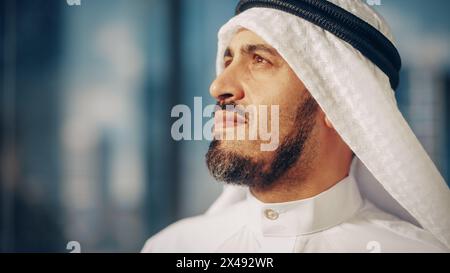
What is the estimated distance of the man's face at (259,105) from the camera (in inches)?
67.2

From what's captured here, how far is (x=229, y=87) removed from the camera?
1730 millimetres

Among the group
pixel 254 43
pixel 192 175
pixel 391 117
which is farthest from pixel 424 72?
pixel 192 175

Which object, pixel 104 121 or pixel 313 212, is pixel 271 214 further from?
pixel 104 121

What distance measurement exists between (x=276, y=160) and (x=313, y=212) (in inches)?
8.3

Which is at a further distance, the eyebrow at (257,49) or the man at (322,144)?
the eyebrow at (257,49)

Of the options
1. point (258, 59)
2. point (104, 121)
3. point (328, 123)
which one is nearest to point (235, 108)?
point (258, 59)

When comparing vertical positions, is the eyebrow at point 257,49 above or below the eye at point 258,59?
above

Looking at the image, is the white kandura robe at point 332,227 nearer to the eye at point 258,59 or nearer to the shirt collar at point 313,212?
the shirt collar at point 313,212

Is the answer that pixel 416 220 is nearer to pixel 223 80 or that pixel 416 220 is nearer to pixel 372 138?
pixel 372 138

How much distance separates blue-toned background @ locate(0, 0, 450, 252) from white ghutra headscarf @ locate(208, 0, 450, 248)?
1.07 ft

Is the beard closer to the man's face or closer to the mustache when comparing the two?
the man's face

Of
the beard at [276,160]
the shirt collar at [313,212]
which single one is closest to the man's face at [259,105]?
the beard at [276,160]

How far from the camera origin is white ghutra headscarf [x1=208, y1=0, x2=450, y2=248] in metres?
1.57

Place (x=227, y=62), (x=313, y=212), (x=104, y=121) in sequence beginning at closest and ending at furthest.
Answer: (x=313, y=212)
(x=227, y=62)
(x=104, y=121)
